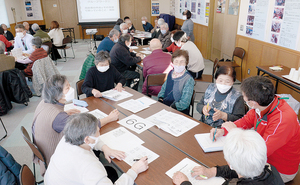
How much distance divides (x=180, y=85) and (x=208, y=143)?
1100 millimetres

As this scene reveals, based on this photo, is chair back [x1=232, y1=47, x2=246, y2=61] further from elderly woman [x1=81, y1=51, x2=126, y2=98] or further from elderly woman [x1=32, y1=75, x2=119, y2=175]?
elderly woman [x1=32, y1=75, x2=119, y2=175]

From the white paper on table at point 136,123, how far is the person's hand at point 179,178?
655 mm

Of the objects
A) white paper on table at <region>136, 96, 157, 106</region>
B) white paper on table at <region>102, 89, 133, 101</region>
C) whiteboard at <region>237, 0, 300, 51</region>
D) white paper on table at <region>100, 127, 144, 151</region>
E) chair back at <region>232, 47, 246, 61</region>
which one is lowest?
white paper on table at <region>100, 127, 144, 151</region>

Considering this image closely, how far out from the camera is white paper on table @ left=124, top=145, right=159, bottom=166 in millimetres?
1682

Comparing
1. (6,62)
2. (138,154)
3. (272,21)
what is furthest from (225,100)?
(6,62)

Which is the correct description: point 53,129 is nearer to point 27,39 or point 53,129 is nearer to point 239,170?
point 239,170

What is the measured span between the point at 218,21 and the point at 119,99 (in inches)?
208

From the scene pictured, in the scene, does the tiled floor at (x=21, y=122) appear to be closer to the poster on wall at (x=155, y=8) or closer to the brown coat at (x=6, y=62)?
the brown coat at (x=6, y=62)

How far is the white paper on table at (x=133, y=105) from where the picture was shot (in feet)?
8.14

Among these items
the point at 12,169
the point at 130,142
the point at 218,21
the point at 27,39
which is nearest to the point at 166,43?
the point at 218,21

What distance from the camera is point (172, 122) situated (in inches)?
85.7

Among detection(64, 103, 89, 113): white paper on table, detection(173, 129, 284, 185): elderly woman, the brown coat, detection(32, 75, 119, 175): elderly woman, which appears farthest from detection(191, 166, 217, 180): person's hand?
the brown coat

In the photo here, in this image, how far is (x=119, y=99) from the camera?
276cm

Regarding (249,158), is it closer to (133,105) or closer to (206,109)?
(206,109)
